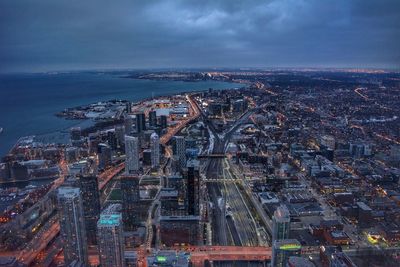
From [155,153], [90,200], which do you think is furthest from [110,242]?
[155,153]

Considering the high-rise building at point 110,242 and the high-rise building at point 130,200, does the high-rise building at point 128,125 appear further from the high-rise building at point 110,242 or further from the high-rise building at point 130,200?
the high-rise building at point 110,242

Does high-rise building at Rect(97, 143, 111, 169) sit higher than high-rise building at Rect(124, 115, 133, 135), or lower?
lower

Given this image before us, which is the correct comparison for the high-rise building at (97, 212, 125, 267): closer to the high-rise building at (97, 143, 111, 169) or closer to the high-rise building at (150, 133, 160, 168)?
the high-rise building at (150, 133, 160, 168)

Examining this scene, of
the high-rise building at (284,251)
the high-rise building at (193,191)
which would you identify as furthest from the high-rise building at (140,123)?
the high-rise building at (284,251)

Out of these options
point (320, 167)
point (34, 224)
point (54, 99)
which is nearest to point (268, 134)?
point (320, 167)

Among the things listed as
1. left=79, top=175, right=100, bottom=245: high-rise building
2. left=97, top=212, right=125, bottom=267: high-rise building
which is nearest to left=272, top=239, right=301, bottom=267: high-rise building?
left=97, top=212, right=125, bottom=267: high-rise building

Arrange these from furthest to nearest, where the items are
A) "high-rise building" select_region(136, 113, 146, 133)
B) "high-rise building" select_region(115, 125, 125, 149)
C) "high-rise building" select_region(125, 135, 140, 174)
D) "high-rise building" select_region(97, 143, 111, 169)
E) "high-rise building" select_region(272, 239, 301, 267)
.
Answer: "high-rise building" select_region(136, 113, 146, 133), "high-rise building" select_region(115, 125, 125, 149), "high-rise building" select_region(97, 143, 111, 169), "high-rise building" select_region(125, 135, 140, 174), "high-rise building" select_region(272, 239, 301, 267)
